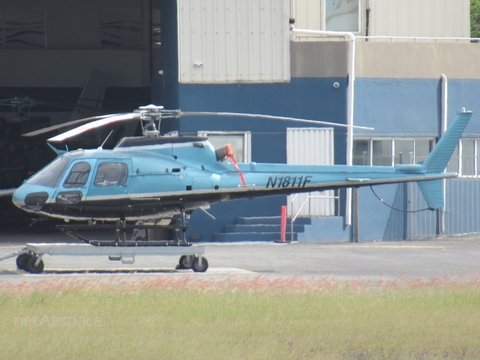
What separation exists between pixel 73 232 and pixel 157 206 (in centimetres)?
163

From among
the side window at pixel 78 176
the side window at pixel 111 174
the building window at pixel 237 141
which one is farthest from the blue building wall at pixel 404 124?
the side window at pixel 78 176

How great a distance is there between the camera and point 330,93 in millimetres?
22625

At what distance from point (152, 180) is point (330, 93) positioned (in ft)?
29.6

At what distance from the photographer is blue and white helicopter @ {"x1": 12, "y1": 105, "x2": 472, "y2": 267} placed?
48.2 feet

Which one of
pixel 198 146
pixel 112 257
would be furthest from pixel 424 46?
pixel 112 257

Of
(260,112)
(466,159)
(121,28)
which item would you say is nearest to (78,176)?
(260,112)

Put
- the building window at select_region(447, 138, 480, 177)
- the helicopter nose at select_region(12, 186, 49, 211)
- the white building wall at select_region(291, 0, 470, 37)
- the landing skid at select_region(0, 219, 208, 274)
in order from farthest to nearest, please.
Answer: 1. the white building wall at select_region(291, 0, 470, 37)
2. the building window at select_region(447, 138, 480, 177)
3. the helicopter nose at select_region(12, 186, 49, 211)
4. the landing skid at select_region(0, 219, 208, 274)

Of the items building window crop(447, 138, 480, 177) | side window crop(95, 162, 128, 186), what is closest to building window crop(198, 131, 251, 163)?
building window crop(447, 138, 480, 177)

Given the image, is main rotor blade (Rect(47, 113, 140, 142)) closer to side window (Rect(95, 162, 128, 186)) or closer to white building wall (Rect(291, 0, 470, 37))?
side window (Rect(95, 162, 128, 186))

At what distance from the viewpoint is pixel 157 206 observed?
15.3m

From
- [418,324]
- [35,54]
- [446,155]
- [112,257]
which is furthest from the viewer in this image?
[35,54]

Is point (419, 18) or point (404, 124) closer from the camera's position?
point (404, 124)

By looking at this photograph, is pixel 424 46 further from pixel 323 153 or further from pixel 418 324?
pixel 418 324

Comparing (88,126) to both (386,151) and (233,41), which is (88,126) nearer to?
(233,41)
